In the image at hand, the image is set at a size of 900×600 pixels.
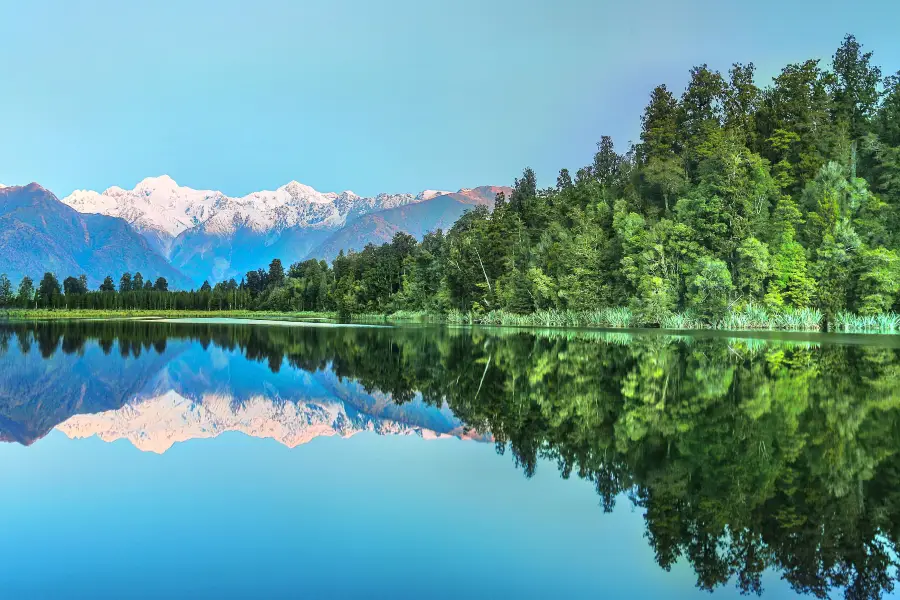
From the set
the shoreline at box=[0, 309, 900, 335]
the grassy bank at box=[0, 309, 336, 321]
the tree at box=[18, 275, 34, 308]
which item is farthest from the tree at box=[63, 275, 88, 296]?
the shoreline at box=[0, 309, 900, 335]

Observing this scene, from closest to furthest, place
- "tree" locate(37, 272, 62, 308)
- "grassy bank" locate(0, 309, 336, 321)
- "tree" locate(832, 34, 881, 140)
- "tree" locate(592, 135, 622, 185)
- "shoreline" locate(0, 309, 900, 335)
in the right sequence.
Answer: "shoreline" locate(0, 309, 900, 335)
"tree" locate(832, 34, 881, 140)
"tree" locate(592, 135, 622, 185)
"grassy bank" locate(0, 309, 336, 321)
"tree" locate(37, 272, 62, 308)

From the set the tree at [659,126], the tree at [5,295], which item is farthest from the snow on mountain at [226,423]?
the tree at [5,295]

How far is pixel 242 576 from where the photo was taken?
684 cm

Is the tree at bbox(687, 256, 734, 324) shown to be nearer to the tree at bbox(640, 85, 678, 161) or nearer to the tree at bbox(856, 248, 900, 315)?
the tree at bbox(856, 248, 900, 315)

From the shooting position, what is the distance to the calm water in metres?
6.86

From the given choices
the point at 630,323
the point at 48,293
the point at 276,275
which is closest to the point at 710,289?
the point at 630,323

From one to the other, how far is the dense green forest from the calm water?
113 feet

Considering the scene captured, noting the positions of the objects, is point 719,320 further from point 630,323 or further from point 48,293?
point 48,293

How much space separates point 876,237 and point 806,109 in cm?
2409

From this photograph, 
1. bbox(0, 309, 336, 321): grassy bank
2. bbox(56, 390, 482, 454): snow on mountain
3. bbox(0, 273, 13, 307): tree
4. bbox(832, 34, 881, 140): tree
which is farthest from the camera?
bbox(0, 273, 13, 307): tree

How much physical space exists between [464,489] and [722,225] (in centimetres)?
5182

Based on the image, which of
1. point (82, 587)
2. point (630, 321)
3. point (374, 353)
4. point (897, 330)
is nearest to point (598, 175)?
point (630, 321)

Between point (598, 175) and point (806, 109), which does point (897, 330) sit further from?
point (598, 175)

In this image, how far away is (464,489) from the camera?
1040 centimetres
